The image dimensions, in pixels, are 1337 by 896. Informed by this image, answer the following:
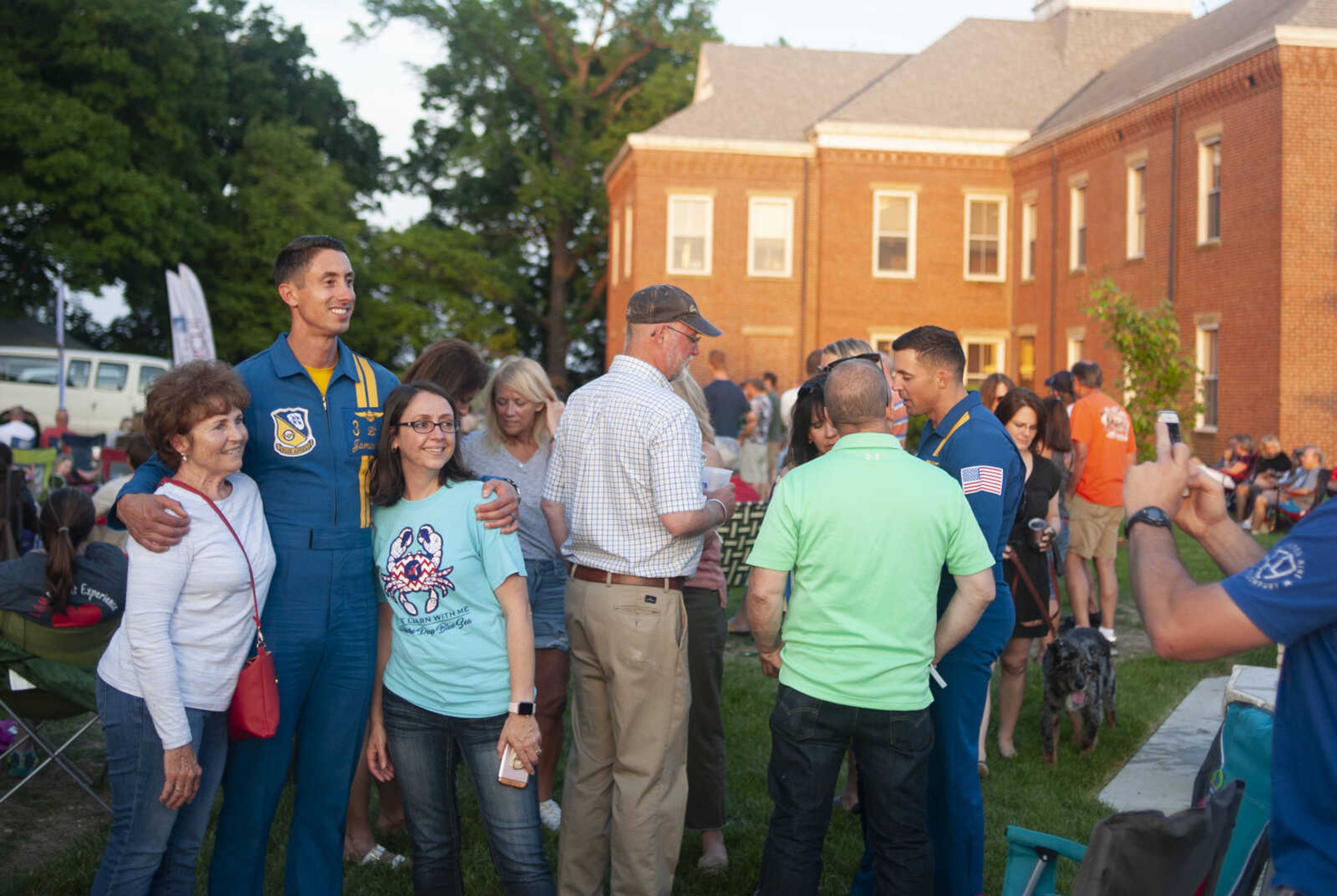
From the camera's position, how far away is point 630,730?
13.6 ft

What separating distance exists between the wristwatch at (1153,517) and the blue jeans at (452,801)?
200 cm

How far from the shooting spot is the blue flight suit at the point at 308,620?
3.72 meters

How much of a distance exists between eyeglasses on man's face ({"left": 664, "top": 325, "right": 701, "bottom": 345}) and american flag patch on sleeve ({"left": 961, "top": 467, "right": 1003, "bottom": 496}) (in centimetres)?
110

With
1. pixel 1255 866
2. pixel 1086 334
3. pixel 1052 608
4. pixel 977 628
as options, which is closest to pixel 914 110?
pixel 1086 334

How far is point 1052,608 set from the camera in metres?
6.65

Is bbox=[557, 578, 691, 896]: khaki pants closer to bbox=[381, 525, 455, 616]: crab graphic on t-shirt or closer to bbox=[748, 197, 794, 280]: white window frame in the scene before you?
bbox=[381, 525, 455, 616]: crab graphic on t-shirt

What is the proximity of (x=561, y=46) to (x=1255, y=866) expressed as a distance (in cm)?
4050

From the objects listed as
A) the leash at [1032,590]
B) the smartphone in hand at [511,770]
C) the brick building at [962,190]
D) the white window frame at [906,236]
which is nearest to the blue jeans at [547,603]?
the smartphone in hand at [511,770]

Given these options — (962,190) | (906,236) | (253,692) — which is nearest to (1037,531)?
(253,692)

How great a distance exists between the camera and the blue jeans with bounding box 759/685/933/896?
3.74 metres

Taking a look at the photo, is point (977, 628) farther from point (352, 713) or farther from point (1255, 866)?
point (352, 713)

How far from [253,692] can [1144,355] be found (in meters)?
16.6

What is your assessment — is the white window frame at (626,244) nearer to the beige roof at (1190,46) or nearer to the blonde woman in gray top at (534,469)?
the beige roof at (1190,46)

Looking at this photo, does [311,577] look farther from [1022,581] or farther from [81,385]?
[81,385]
